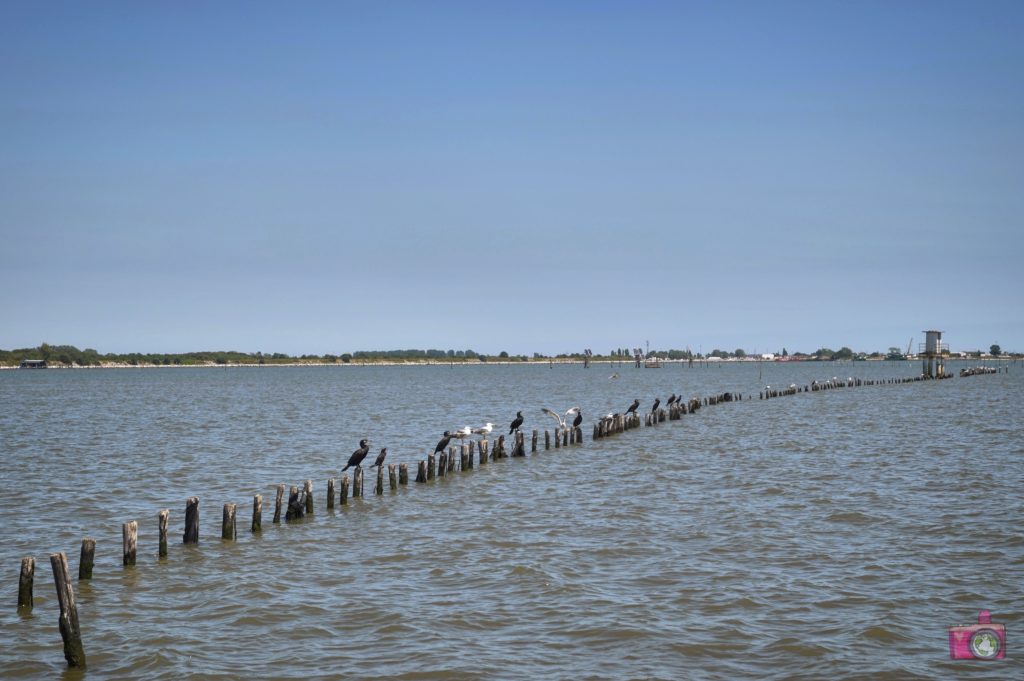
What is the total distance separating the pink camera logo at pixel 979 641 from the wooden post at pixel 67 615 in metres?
9.86

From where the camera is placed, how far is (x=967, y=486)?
22.2 meters

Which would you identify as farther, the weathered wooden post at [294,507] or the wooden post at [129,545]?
the weathered wooden post at [294,507]

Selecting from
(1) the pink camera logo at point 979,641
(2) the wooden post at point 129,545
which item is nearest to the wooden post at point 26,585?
(2) the wooden post at point 129,545

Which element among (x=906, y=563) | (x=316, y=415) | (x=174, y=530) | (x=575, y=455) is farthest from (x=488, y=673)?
(x=316, y=415)

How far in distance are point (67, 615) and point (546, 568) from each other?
22.4 ft

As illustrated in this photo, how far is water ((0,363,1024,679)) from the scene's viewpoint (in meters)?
10.5

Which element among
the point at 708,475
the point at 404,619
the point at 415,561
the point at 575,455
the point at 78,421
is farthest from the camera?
the point at 78,421

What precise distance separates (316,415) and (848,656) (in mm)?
46675

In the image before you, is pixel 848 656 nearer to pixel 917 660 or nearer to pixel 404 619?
pixel 917 660

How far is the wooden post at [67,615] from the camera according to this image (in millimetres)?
10219

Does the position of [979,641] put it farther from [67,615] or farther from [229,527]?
[229,527]

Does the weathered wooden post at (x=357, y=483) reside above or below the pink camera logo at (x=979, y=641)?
above

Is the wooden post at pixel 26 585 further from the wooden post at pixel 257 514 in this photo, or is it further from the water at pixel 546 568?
the wooden post at pixel 257 514

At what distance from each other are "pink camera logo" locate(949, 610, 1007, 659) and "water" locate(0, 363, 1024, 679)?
0.16 metres
